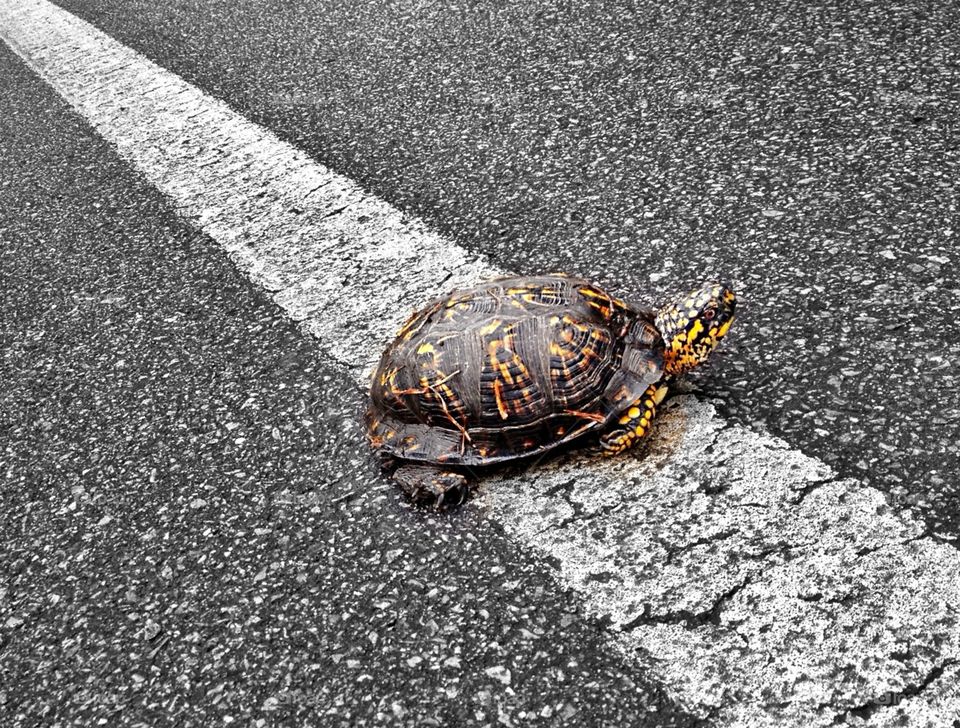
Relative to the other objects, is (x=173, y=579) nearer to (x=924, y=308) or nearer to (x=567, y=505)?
(x=567, y=505)

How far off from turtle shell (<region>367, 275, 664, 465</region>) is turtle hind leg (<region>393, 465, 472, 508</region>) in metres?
0.04

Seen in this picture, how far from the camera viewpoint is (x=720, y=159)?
3137mm

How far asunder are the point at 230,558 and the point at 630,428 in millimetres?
953

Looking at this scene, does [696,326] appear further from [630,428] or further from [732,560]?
[732,560]

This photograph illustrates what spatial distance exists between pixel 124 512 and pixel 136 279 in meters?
1.16

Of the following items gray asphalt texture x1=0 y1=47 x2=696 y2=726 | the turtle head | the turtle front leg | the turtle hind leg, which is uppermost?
the turtle head

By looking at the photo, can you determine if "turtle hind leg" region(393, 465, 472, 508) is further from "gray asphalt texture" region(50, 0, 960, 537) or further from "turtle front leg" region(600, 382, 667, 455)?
"gray asphalt texture" region(50, 0, 960, 537)

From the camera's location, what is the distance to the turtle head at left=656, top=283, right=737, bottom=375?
2311mm

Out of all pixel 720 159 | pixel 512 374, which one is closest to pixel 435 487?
pixel 512 374

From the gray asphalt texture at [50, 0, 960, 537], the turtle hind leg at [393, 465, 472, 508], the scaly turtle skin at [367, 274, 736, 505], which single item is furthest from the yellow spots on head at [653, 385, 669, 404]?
the turtle hind leg at [393, 465, 472, 508]

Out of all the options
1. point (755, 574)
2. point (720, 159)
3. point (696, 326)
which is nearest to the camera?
point (755, 574)

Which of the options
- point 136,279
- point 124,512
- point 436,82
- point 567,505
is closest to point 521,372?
point 567,505

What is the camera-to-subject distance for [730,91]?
11.4 ft

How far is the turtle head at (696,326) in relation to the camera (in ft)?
7.58
